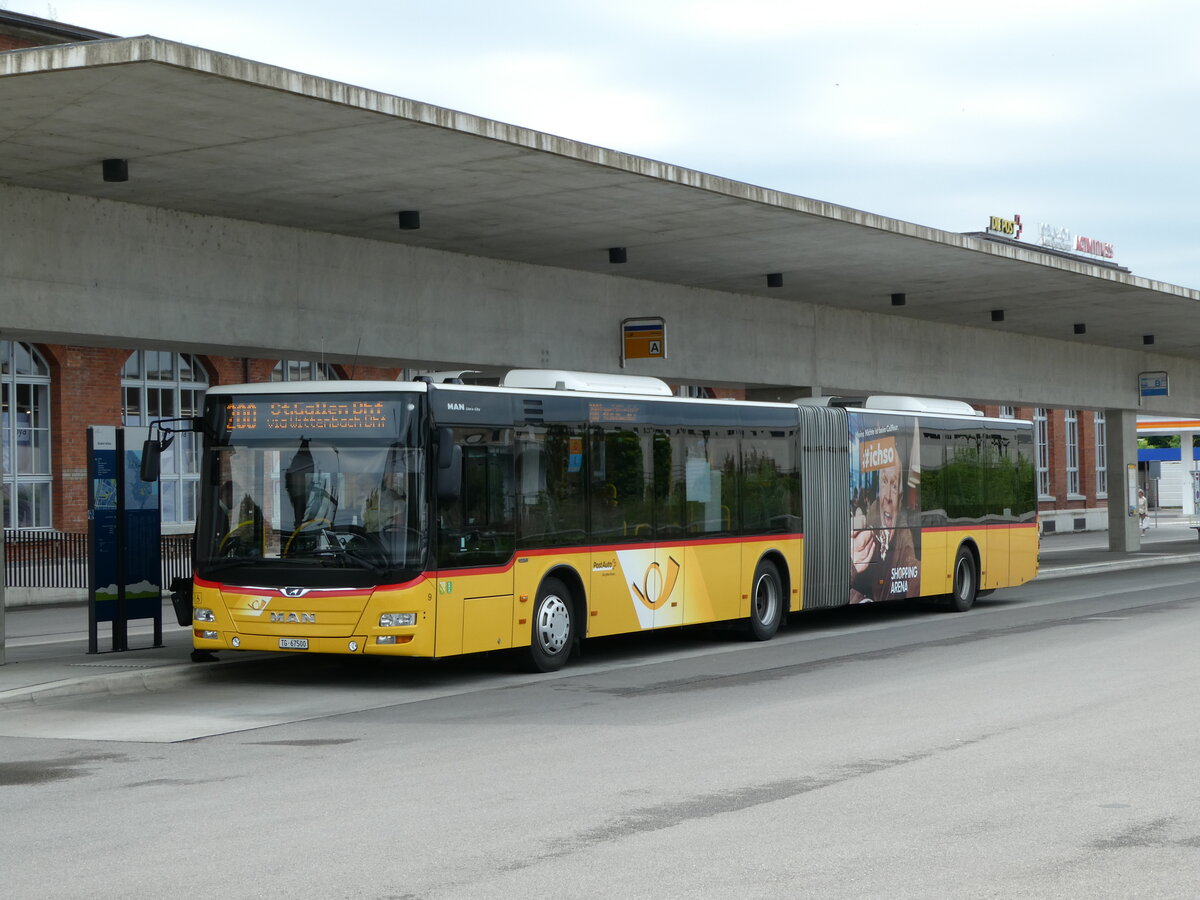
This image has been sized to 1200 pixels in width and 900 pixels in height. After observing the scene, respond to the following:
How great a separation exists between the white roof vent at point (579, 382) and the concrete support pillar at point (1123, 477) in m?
24.4

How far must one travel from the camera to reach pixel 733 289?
80.8 feet

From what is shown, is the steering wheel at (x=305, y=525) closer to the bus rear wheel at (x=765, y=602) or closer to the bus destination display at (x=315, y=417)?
the bus destination display at (x=315, y=417)

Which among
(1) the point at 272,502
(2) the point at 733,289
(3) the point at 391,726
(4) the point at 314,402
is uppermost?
(2) the point at 733,289

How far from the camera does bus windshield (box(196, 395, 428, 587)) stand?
14.0 meters

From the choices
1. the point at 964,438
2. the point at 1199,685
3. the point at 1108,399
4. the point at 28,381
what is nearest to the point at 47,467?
the point at 28,381

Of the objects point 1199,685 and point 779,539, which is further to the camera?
point 779,539

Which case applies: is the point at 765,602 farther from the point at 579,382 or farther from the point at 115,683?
the point at 115,683

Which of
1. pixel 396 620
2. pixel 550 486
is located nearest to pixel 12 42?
pixel 550 486

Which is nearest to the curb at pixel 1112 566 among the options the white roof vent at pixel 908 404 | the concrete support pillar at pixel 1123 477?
the concrete support pillar at pixel 1123 477

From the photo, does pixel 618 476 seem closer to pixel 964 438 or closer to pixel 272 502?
pixel 272 502

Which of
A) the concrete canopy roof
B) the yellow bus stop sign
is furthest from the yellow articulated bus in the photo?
the yellow bus stop sign

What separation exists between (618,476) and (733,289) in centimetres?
873

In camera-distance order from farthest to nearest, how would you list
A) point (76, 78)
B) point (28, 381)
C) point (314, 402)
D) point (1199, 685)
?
1. point (28, 381)
2. point (314, 402)
3. point (1199, 685)
4. point (76, 78)

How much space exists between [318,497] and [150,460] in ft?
5.76
